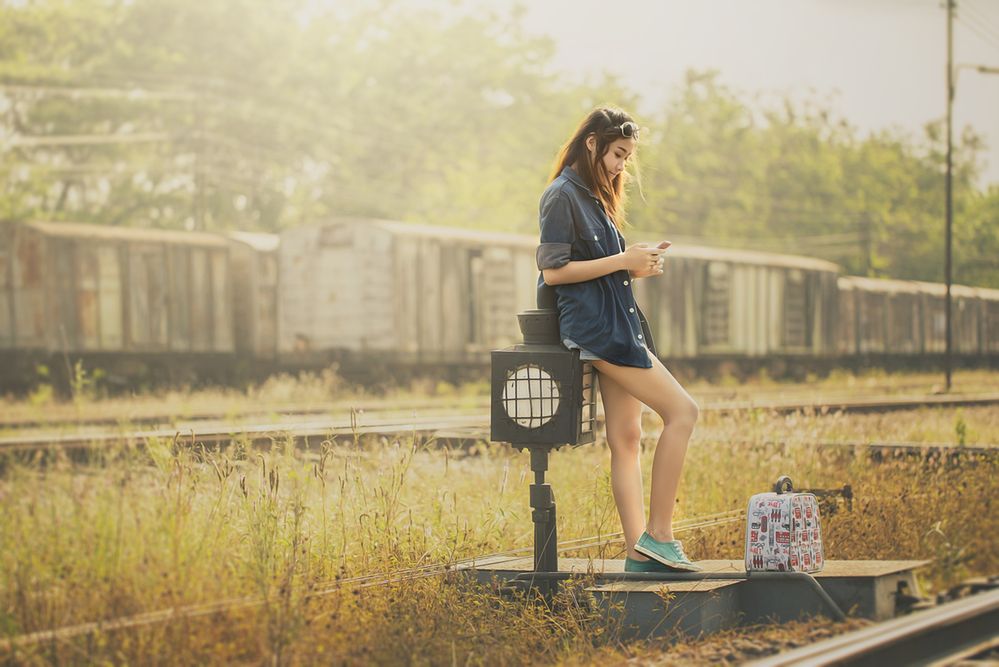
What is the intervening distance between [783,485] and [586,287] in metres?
1.28

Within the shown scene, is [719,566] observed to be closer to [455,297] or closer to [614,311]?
[614,311]

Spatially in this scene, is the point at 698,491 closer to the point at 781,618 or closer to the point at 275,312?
the point at 781,618

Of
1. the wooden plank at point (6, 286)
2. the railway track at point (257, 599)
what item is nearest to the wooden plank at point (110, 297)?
the wooden plank at point (6, 286)

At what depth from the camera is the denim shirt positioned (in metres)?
4.84

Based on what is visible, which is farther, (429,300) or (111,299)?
(429,300)

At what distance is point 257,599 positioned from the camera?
4.11 m

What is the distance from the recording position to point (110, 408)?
16719 mm

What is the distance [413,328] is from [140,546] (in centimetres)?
1775

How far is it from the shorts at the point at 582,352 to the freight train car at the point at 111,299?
1672cm

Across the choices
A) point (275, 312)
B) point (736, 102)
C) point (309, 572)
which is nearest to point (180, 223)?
point (275, 312)

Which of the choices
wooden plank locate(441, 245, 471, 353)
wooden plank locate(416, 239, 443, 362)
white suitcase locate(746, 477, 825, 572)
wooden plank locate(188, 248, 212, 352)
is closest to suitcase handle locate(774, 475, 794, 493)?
white suitcase locate(746, 477, 825, 572)

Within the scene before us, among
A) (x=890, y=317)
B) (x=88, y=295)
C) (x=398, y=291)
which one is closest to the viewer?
(x=88, y=295)

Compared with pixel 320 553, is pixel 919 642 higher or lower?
lower

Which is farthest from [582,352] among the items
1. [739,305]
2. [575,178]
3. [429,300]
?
[739,305]
